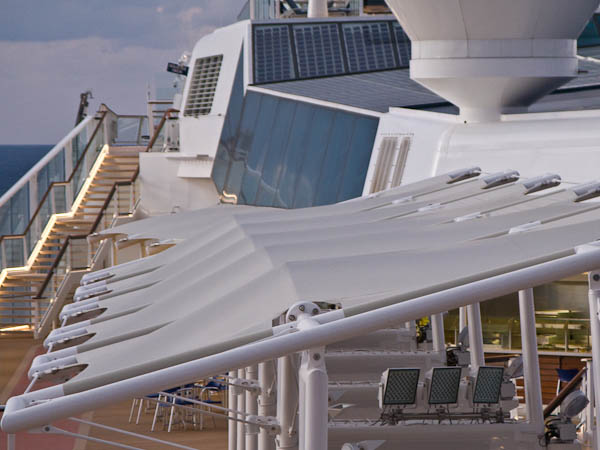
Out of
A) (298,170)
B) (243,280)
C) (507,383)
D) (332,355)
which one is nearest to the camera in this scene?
(243,280)

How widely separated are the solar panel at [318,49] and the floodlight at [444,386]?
16273 millimetres

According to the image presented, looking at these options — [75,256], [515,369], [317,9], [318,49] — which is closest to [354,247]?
[515,369]

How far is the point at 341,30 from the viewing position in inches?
974

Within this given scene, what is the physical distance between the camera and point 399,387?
7039 mm

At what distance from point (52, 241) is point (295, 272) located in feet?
62.8

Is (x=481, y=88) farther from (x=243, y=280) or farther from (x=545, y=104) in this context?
(x=243, y=280)

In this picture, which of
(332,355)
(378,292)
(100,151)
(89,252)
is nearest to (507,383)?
(332,355)

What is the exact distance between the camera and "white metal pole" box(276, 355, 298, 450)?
21.0 ft

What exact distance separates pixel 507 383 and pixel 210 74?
18.4 meters

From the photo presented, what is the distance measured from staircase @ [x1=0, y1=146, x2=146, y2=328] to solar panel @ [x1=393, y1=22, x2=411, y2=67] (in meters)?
6.95

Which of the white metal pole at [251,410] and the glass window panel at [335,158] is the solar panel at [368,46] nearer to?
the glass window panel at [335,158]

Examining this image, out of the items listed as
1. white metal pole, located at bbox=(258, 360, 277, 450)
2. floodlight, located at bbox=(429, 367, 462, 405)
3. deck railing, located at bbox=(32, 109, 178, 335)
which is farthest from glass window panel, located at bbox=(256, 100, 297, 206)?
floodlight, located at bbox=(429, 367, 462, 405)

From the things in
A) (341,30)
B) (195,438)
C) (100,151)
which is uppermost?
(341,30)

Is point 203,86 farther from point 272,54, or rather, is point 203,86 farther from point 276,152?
point 276,152
